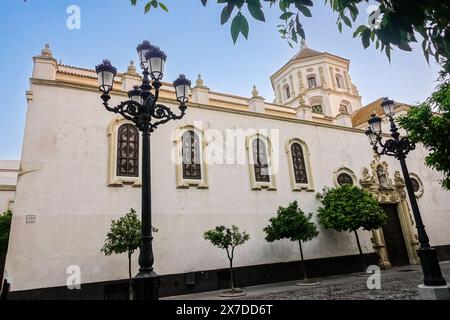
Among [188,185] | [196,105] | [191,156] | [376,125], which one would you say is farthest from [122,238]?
[376,125]

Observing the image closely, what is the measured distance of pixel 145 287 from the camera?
4.02m

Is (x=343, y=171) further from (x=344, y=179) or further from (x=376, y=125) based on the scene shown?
(x=376, y=125)

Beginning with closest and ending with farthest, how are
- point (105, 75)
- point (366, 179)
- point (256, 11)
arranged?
point (256, 11) → point (105, 75) → point (366, 179)

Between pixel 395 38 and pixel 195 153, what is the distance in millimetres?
11453

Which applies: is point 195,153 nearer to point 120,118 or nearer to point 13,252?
point 120,118

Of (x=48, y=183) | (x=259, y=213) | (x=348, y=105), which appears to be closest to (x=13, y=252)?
(x=48, y=183)

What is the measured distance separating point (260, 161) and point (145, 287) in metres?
11.0

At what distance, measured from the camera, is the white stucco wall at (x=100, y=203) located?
373 inches

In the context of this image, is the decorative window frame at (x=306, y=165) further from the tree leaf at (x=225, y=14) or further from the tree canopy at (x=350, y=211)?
the tree leaf at (x=225, y=14)

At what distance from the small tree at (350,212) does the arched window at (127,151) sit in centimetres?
892

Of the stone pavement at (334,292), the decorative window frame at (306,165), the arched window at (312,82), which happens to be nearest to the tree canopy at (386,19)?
the stone pavement at (334,292)

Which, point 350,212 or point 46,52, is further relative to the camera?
point 350,212

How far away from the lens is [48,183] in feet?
32.7

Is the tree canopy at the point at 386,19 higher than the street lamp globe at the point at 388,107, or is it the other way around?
the street lamp globe at the point at 388,107
